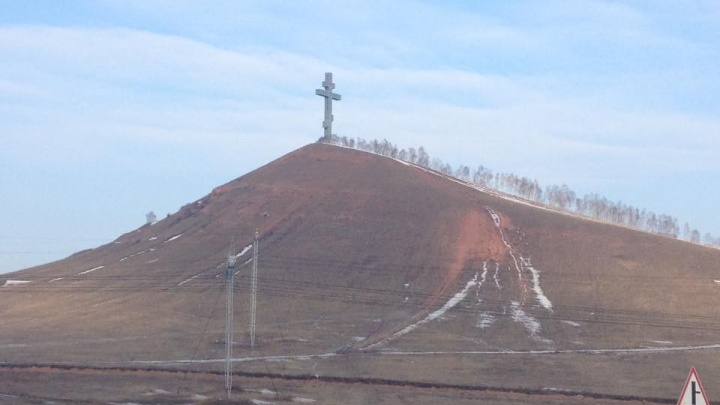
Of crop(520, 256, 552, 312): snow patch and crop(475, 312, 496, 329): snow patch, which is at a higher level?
crop(520, 256, 552, 312): snow patch

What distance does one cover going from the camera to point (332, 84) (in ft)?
362

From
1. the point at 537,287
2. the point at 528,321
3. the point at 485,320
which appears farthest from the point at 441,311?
the point at 537,287

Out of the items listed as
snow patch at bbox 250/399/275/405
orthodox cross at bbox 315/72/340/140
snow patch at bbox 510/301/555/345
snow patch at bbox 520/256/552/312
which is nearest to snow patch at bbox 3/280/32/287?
orthodox cross at bbox 315/72/340/140

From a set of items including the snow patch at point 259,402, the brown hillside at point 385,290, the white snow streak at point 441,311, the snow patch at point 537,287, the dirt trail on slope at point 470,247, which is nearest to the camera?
the snow patch at point 259,402

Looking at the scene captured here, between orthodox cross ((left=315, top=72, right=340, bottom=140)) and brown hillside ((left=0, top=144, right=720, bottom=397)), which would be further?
orthodox cross ((left=315, top=72, right=340, bottom=140))

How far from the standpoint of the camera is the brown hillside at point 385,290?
65625 millimetres

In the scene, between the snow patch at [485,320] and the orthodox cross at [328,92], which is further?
the orthodox cross at [328,92]

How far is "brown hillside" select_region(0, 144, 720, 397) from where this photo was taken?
65.6 meters

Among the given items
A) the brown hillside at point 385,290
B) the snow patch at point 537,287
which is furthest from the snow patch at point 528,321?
the snow patch at point 537,287

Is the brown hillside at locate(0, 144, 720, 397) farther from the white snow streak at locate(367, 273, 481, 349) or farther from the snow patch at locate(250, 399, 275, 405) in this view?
the snow patch at locate(250, 399, 275, 405)

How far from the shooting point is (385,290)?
91.7 metres

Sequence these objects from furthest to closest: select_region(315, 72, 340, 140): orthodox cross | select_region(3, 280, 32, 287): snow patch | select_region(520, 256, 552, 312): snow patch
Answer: select_region(315, 72, 340, 140): orthodox cross < select_region(3, 280, 32, 287): snow patch < select_region(520, 256, 552, 312): snow patch

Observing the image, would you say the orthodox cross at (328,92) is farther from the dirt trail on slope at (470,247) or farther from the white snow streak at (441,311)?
the white snow streak at (441,311)

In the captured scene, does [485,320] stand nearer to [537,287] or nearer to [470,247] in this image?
[537,287]
